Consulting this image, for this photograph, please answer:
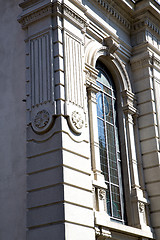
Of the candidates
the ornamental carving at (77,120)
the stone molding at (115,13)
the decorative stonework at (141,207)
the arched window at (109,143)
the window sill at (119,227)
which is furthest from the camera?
the stone molding at (115,13)

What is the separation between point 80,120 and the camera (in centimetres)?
1360

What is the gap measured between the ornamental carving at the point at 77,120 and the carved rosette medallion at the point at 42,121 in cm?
76

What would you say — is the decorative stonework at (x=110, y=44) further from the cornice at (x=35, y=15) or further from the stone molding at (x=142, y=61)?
the cornice at (x=35, y=15)

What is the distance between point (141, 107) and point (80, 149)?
629 cm

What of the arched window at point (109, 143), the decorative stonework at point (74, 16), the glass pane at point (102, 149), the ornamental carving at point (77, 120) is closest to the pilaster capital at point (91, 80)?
the arched window at point (109, 143)

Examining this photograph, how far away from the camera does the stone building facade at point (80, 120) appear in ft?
41.2

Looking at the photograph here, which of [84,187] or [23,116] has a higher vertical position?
[23,116]

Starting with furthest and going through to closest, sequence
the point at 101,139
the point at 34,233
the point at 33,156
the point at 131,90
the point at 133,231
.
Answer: the point at 131,90, the point at 101,139, the point at 133,231, the point at 33,156, the point at 34,233

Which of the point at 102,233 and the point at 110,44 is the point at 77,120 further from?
the point at 110,44

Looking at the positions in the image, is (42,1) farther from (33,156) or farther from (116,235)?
(116,235)

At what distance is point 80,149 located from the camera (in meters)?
13.3

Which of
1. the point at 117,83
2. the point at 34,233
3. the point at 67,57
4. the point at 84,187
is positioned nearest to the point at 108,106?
the point at 117,83

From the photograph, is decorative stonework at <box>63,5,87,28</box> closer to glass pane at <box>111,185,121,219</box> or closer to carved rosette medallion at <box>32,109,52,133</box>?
carved rosette medallion at <box>32,109,52,133</box>

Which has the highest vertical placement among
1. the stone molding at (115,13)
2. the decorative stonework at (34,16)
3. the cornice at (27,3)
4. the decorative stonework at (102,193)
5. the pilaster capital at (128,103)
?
the stone molding at (115,13)
